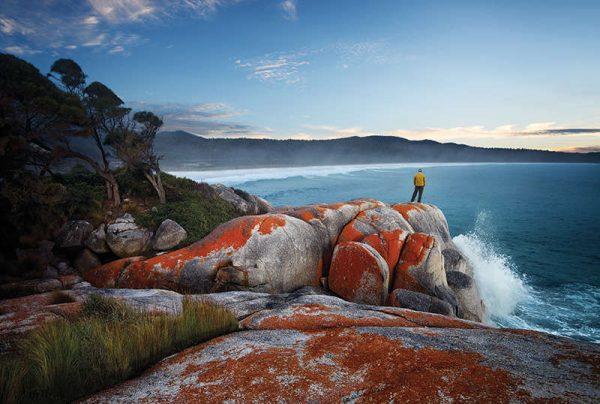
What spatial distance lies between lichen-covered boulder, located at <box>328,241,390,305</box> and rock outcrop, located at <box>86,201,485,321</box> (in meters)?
0.04

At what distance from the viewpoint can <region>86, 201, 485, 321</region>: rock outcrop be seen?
1095 cm

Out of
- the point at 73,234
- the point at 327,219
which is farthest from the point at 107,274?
the point at 327,219

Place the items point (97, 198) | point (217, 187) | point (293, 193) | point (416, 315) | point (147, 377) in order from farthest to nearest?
point (293, 193) < point (217, 187) < point (97, 198) < point (416, 315) < point (147, 377)

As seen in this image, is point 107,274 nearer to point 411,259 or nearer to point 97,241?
point 97,241

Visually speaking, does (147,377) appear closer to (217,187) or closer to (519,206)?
(217,187)

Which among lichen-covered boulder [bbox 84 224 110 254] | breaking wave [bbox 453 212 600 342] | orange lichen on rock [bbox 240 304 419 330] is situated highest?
orange lichen on rock [bbox 240 304 419 330]

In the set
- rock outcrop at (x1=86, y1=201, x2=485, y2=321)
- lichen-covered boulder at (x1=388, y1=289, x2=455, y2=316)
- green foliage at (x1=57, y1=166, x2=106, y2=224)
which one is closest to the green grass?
rock outcrop at (x1=86, y1=201, x2=485, y2=321)

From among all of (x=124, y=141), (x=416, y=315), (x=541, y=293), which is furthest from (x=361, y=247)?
(x=541, y=293)

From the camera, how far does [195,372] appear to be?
3447 millimetres

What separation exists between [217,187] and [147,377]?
20.0m

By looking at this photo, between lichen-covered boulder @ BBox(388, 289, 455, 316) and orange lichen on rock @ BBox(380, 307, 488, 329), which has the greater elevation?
orange lichen on rock @ BBox(380, 307, 488, 329)

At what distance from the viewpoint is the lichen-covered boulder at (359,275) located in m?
10.9

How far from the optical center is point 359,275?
1122 centimetres

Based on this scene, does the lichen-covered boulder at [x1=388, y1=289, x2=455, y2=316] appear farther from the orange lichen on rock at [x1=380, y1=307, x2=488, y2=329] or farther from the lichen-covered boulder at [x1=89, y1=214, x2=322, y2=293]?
the orange lichen on rock at [x1=380, y1=307, x2=488, y2=329]
